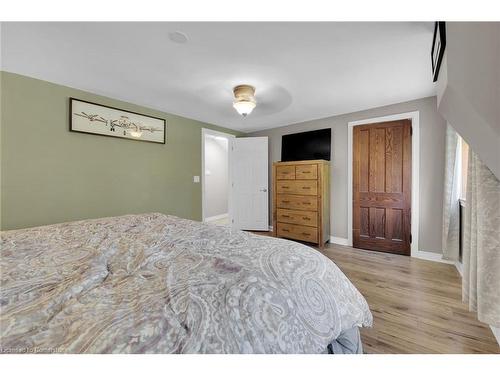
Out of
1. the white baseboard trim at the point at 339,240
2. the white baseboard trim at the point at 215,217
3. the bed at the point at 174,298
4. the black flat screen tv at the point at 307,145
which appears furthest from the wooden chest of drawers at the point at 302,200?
the bed at the point at 174,298

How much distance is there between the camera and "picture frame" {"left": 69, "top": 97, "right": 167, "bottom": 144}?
2.42 metres

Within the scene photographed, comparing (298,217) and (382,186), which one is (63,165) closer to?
(298,217)

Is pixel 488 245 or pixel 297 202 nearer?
pixel 488 245

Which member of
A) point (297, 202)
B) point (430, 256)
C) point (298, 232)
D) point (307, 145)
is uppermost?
point (307, 145)

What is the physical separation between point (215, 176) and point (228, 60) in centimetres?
410

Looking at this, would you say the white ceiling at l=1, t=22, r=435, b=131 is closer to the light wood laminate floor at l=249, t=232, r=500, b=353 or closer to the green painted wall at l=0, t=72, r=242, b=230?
the green painted wall at l=0, t=72, r=242, b=230

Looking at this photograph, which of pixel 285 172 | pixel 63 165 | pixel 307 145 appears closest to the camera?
pixel 63 165

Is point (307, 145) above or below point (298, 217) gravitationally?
above

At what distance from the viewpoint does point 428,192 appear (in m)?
2.85

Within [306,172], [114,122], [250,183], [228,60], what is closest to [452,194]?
[306,172]

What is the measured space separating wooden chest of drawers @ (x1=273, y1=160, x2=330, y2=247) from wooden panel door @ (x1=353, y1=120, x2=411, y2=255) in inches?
19.2

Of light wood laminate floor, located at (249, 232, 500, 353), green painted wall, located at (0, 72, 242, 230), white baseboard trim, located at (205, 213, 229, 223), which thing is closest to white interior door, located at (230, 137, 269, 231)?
white baseboard trim, located at (205, 213, 229, 223)

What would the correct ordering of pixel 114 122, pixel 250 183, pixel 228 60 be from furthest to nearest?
pixel 250 183, pixel 114 122, pixel 228 60

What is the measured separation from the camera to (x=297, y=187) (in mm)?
3566
